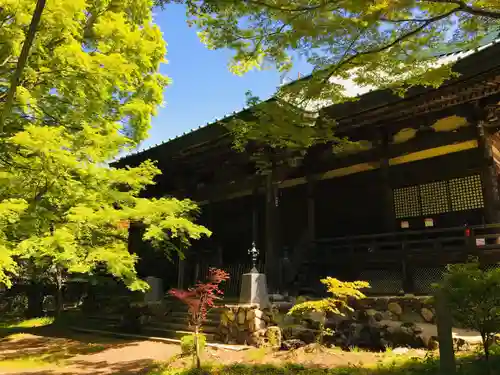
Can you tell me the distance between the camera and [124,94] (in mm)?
9602

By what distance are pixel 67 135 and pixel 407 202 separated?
31.7ft

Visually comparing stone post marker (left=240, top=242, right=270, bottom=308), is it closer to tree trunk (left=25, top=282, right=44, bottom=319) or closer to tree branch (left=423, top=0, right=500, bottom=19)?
tree branch (left=423, top=0, right=500, bottom=19)

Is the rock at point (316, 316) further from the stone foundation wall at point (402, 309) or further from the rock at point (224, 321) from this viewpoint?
the rock at point (224, 321)

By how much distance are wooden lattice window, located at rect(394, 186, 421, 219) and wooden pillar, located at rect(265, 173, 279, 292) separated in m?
3.80

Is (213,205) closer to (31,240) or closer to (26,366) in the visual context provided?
(26,366)

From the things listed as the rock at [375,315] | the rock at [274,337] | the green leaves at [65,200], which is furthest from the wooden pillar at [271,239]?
the green leaves at [65,200]

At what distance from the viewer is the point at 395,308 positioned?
8.90m

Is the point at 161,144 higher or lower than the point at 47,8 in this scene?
higher

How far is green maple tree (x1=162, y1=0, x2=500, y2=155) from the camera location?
4.83m

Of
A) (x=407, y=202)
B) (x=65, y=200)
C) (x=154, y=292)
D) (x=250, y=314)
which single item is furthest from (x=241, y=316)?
(x=407, y=202)

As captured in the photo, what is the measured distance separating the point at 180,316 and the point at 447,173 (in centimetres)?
903

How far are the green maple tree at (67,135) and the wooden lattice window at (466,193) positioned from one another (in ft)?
26.6

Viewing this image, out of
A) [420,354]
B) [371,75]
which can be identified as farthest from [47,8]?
[420,354]

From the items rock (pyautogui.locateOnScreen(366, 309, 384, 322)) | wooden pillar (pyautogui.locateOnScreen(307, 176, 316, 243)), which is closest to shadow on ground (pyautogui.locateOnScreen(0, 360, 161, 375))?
rock (pyautogui.locateOnScreen(366, 309, 384, 322))
